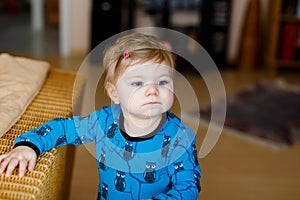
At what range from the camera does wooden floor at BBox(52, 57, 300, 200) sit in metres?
2.15

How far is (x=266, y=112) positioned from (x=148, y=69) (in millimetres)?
2013

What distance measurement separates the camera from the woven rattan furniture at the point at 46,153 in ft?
3.33

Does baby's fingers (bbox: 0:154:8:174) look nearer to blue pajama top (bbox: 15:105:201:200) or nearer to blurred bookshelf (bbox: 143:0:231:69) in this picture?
blue pajama top (bbox: 15:105:201:200)

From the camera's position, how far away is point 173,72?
1178 millimetres

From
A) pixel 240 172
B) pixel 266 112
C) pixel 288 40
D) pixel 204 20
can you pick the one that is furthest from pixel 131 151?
pixel 288 40

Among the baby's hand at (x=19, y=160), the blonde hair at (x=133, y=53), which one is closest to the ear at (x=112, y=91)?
the blonde hair at (x=133, y=53)

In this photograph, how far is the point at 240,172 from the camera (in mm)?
2361

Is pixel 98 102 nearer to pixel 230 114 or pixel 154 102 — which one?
pixel 154 102

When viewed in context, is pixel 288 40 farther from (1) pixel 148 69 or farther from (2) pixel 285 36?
(1) pixel 148 69

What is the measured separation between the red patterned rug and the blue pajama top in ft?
5.21

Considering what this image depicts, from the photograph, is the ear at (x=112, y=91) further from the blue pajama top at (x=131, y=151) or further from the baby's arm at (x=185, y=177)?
the baby's arm at (x=185, y=177)

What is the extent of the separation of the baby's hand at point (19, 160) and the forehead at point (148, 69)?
0.27 m

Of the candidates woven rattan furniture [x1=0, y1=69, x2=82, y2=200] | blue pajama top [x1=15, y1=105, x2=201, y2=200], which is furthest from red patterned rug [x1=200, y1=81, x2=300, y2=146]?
blue pajama top [x1=15, y1=105, x2=201, y2=200]

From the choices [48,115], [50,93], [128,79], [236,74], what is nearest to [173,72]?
[128,79]
